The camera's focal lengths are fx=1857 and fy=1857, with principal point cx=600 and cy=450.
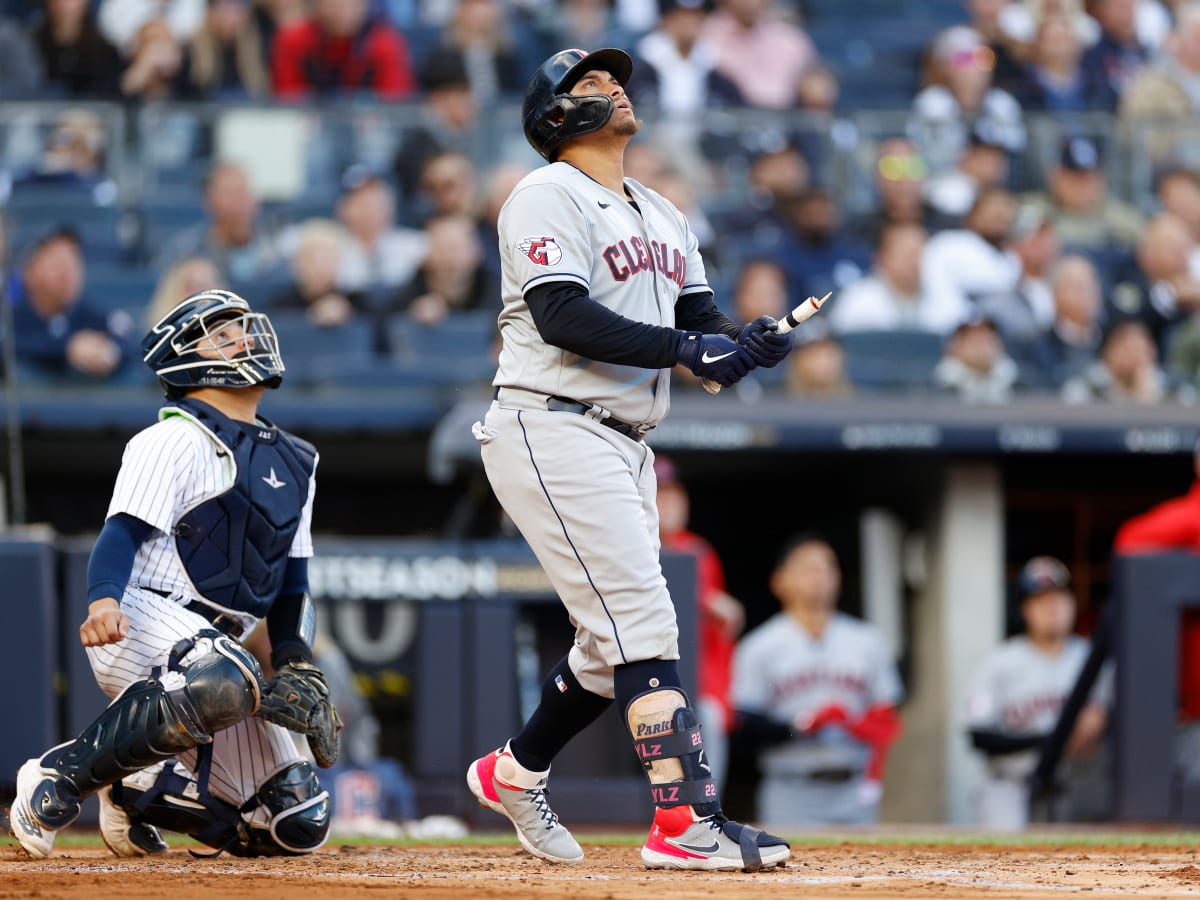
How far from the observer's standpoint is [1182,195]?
31.7 feet

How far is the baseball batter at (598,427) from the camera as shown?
3746mm

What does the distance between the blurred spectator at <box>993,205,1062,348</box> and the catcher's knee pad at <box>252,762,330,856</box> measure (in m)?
5.36

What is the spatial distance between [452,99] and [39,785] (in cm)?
583

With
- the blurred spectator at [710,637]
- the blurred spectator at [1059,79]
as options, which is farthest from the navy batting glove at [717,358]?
the blurred spectator at [1059,79]

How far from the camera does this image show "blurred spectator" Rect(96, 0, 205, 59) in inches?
377

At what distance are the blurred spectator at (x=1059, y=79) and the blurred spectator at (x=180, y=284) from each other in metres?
4.85

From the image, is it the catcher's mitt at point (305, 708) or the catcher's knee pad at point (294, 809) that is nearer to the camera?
the catcher's mitt at point (305, 708)

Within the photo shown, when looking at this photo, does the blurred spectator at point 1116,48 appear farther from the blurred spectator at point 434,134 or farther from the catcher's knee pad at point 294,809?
the catcher's knee pad at point 294,809

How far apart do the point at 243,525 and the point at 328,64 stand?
6.08 metres

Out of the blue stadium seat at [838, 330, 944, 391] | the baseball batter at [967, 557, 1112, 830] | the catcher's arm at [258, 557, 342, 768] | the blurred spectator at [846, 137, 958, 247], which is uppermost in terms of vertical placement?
the blurred spectator at [846, 137, 958, 247]

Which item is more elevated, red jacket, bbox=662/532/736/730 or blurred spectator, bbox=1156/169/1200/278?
blurred spectator, bbox=1156/169/1200/278

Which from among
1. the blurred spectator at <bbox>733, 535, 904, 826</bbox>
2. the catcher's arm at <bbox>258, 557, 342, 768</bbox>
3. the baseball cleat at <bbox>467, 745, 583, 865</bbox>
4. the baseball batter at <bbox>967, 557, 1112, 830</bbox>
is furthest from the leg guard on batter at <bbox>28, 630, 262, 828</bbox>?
the baseball batter at <bbox>967, 557, 1112, 830</bbox>

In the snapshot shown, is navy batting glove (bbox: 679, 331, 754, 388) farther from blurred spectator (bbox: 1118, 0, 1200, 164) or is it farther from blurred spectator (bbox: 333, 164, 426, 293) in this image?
blurred spectator (bbox: 1118, 0, 1200, 164)

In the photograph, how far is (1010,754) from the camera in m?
7.29
